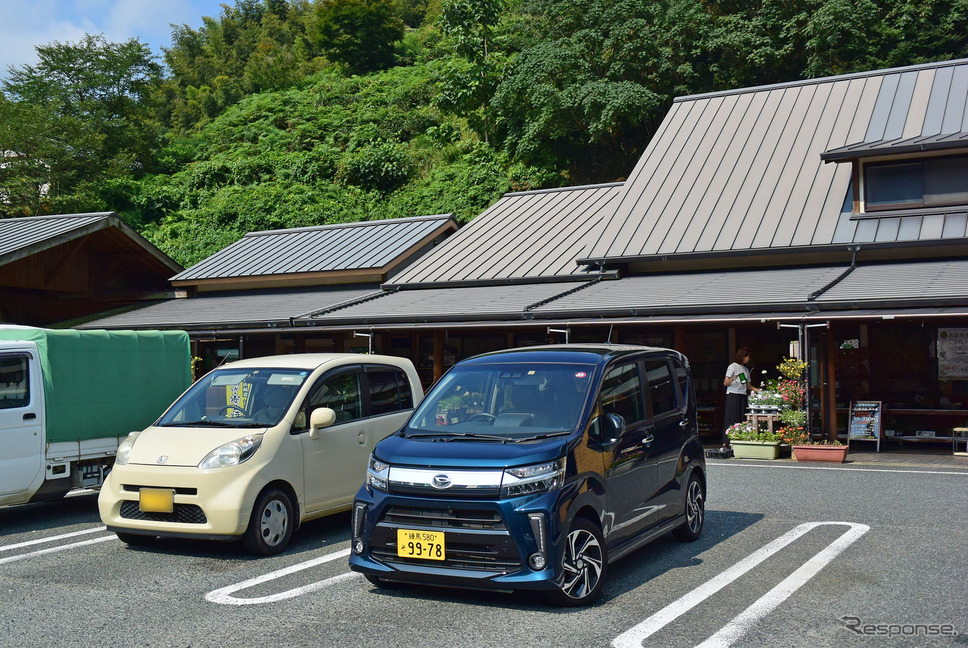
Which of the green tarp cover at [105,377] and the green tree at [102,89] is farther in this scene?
the green tree at [102,89]

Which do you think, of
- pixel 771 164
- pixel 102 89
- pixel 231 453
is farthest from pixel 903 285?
pixel 102 89

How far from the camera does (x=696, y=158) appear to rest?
64.5 feet

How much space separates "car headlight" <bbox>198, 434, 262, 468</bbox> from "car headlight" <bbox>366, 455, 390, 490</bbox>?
1.62m

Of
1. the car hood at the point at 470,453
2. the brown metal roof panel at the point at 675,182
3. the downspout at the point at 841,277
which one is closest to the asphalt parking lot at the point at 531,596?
the car hood at the point at 470,453

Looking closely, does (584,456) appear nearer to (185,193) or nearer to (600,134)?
(600,134)

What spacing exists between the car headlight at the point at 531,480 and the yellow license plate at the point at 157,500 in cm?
324

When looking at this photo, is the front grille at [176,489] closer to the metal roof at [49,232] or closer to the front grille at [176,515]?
the front grille at [176,515]

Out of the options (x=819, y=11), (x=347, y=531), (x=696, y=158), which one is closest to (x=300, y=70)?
(x=819, y=11)

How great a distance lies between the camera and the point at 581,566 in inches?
218

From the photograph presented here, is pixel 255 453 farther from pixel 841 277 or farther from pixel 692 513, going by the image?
pixel 841 277

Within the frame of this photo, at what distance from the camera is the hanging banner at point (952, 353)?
1538cm

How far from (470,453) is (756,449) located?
9013mm

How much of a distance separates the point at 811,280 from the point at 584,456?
Result: 1003cm

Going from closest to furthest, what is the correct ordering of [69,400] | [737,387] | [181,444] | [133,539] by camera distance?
1. [181,444]
2. [133,539]
3. [69,400]
4. [737,387]
